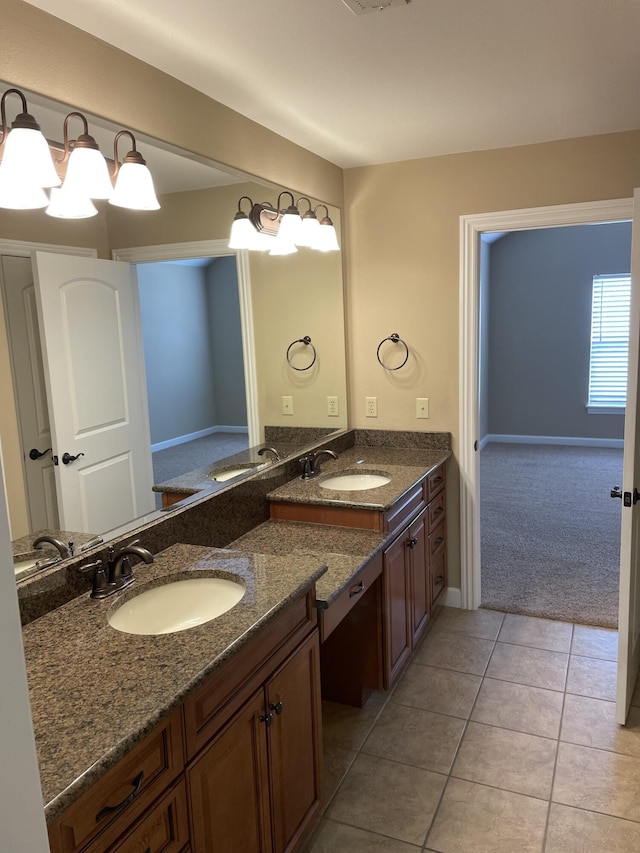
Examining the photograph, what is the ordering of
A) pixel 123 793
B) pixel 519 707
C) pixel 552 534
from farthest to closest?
pixel 552 534, pixel 519 707, pixel 123 793

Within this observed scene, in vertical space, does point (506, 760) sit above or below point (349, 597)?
below

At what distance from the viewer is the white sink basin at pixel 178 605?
1.69 metres

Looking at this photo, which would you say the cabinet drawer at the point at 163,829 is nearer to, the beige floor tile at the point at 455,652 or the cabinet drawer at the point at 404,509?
the cabinet drawer at the point at 404,509

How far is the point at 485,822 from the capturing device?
2.05 meters

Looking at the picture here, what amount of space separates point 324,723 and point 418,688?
47cm

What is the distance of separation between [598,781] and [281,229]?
8.04 feet

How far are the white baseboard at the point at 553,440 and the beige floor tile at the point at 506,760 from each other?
215 inches

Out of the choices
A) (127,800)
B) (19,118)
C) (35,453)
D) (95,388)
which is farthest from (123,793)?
(19,118)

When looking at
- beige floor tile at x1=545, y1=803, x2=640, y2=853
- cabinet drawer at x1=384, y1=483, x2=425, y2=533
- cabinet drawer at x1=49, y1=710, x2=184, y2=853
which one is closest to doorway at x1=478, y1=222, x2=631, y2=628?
cabinet drawer at x1=384, y1=483, x2=425, y2=533

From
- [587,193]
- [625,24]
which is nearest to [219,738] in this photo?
[625,24]

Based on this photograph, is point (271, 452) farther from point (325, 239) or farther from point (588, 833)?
point (588, 833)

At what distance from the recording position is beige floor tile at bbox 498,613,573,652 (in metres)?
3.12

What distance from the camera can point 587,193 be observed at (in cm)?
296

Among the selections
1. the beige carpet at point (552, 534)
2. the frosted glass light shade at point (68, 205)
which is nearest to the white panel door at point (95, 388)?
the frosted glass light shade at point (68, 205)
